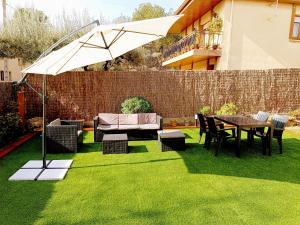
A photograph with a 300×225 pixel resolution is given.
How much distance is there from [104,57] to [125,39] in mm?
857

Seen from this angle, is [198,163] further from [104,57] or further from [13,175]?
[13,175]

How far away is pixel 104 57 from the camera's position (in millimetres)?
6875

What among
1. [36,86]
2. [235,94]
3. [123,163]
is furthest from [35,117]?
[235,94]

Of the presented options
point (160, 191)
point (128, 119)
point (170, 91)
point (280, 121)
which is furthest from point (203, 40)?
point (160, 191)

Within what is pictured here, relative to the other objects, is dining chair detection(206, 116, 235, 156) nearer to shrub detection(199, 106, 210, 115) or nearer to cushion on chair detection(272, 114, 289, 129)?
cushion on chair detection(272, 114, 289, 129)

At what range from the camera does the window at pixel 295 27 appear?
14.2 metres

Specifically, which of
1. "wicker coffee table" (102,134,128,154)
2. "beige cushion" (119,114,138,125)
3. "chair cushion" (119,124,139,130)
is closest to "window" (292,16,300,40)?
"beige cushion" (119,114,138,125)

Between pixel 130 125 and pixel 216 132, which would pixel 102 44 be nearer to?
pixel 130 125

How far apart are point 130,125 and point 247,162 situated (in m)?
4.03

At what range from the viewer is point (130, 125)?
29.5 feet

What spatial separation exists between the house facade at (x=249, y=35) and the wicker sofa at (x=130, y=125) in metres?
5.73

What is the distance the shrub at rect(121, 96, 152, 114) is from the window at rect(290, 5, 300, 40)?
961 cm

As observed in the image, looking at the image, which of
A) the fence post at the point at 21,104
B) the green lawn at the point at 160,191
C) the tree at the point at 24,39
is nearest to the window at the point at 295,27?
the green lawn at the point at 160,191

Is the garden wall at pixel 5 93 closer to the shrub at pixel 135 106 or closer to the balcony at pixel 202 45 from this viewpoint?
the shrub at pixel 135 106
